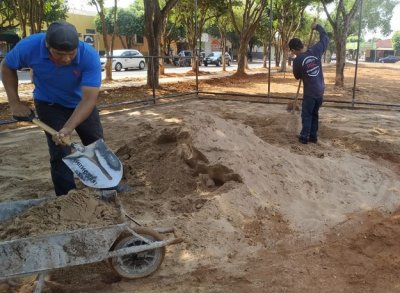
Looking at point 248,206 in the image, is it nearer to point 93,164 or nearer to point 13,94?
point 93,164

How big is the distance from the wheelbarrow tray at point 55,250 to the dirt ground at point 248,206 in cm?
29

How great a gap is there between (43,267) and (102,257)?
0.36 meters

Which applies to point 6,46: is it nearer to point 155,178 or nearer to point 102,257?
point 155,178

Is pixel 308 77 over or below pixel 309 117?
over

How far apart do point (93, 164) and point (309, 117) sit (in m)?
4.31

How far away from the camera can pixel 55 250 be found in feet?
8.79

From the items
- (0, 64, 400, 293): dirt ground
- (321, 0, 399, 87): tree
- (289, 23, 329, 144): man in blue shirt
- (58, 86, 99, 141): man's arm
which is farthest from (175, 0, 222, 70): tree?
(58, 86, 99, 141): man's arm

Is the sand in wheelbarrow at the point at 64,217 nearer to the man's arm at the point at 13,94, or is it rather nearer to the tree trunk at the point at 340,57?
the man's arm at the point at 13,94

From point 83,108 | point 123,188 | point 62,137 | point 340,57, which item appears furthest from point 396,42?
point 62,137

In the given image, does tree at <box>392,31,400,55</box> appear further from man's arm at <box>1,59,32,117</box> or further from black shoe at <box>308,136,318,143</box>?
man's arm at <box>1,59,32,117</box>

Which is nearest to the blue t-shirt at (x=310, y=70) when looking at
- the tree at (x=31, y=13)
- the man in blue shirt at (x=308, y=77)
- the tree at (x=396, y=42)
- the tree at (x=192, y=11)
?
the man in blue shirt at (x=308, y=77)

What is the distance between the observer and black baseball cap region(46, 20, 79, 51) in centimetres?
293

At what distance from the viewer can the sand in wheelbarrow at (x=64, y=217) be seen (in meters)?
2.85

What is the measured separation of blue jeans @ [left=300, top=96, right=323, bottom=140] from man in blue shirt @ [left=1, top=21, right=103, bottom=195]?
4047 millimetres
